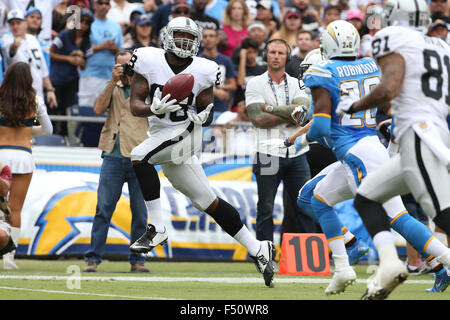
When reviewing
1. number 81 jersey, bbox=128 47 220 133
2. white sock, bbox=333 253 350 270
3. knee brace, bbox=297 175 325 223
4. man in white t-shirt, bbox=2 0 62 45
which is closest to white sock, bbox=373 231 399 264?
white sock, bbox=333 253 350 270

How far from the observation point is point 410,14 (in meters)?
5.19

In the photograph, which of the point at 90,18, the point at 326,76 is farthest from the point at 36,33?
the point at 326,76

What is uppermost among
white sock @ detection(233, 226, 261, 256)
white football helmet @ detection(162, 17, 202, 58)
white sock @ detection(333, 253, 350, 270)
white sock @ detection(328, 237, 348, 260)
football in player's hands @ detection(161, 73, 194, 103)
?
white football helmet @ detection(162, 17, 202, 58)

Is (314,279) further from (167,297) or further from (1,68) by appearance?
(1,68)

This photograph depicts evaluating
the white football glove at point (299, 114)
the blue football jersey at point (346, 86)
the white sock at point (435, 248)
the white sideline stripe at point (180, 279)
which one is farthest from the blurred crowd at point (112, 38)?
the white sock at point (435, 248)

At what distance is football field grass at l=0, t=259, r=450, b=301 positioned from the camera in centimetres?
581

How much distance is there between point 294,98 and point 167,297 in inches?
135

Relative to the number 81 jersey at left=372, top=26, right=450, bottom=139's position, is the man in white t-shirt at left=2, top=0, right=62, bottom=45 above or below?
below

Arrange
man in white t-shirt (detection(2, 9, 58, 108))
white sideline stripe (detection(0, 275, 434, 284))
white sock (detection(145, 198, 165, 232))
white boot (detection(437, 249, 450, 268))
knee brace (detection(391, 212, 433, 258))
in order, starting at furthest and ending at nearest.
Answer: man in white t-shirt (detection(2, 9, 58, 108)) → white sideline stripe (detection(0, 275, 434, 284)) → white sock (detection(145, 198, 165, 232)) → knee brace (detection(391, 212, 433, 258)) → white boot (detection(437, 249, 450, 268))

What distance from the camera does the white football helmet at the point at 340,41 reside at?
6.37m

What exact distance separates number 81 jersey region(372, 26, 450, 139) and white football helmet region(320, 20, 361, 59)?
4.36ft

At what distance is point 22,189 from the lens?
8.16 meters

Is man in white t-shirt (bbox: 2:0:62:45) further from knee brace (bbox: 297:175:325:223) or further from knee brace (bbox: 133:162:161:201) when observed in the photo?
knee brace (bbox: 297:175:325:223)

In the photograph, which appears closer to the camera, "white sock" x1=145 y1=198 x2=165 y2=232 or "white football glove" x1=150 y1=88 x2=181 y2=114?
"white football glove" x1=150 y1=88 x2=181 y2=114
